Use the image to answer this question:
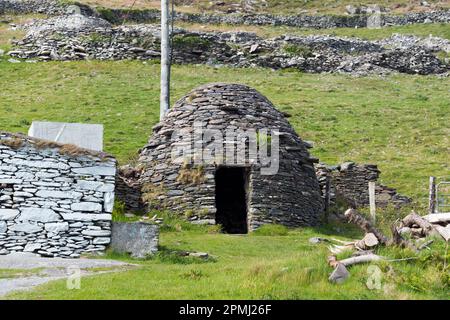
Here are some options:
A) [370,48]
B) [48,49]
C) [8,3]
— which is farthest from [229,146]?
[8,3]

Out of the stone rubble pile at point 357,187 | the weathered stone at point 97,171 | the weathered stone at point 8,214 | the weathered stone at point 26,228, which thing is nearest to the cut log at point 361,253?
the weathered stone at point 97,171

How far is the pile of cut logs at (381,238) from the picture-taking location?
36.4 ft

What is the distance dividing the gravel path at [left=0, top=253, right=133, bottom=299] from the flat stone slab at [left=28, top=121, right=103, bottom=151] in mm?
4248

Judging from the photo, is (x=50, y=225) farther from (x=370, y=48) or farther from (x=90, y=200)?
(x=370, y=48)

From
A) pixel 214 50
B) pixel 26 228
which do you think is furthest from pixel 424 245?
pixel 214 50

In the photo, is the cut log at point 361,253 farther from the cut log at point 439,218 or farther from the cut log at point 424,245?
the cut log at point 439,218

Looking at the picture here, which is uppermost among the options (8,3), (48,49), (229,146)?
(8,3)

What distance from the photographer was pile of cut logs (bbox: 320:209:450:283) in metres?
11.1

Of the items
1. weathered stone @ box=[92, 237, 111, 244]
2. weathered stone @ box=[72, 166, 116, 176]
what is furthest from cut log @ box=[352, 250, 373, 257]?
weathered stone @ box=[72, 166, 116, 176]

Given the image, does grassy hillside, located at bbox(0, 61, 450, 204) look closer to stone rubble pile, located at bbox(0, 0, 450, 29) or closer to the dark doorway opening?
the dark doorway opening

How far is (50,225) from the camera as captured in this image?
15719 mm

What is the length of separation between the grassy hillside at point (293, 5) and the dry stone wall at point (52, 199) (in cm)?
4883

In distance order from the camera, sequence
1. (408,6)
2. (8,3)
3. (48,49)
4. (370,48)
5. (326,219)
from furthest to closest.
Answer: (408,6)
(8,3)
(370,48)
(48,49)
(326,219)

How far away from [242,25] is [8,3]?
16571mm
